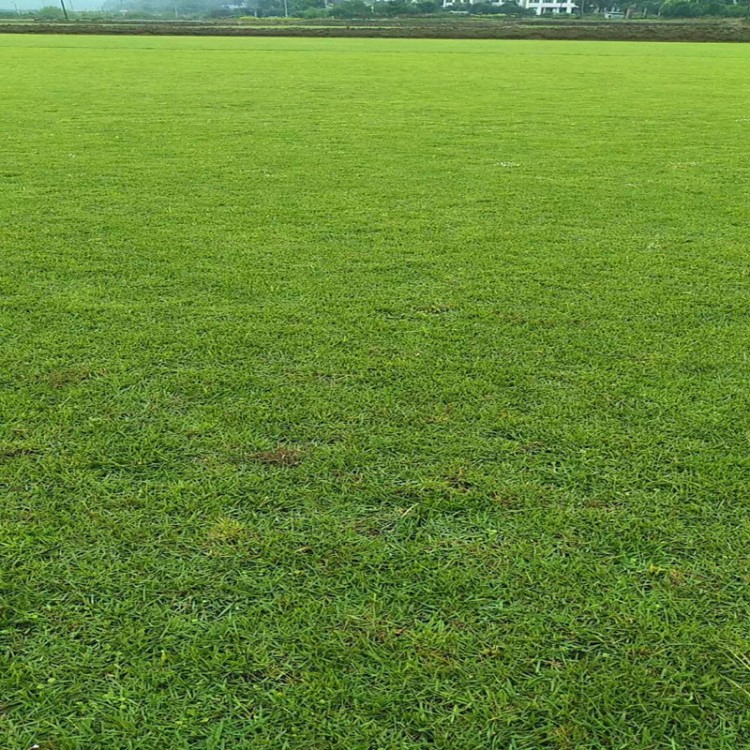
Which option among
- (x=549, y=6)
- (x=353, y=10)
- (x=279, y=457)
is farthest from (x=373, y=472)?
(x=549, y=6)

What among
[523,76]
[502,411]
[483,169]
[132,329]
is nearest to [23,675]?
[502,411]

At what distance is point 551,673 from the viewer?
1.71m

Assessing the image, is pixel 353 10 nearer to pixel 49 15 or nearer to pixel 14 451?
pixel 49 15

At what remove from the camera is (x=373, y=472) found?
8.02ft

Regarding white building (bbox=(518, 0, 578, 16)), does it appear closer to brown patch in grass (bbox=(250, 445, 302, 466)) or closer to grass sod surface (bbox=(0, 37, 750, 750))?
grass sod surface (bbox=(0, 37, 750, 750))

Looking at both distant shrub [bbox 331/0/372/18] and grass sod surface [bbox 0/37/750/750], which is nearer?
grass sod surface [bbox 0/37/750/750]

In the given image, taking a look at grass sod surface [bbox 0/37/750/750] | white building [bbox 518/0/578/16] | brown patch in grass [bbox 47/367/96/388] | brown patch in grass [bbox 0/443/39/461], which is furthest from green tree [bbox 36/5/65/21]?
brown patch in grass [bbox 0/443/39/461]

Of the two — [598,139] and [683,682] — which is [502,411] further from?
[598,139]

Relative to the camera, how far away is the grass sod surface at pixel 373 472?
5.47 ft

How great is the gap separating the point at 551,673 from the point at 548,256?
3310 mm

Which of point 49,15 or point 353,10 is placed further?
point 353,10

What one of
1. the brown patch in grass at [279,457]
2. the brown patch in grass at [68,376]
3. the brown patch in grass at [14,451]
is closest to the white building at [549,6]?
the brown patch in grass at [68,376]

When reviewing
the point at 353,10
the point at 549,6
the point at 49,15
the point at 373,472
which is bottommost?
the point at 373,472

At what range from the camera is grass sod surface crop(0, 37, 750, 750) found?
5.47 ft
